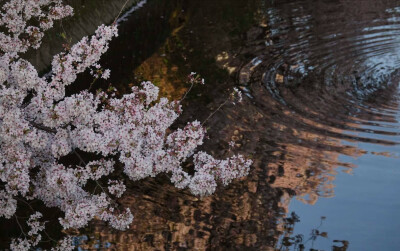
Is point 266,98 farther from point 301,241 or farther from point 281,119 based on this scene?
point 301,241

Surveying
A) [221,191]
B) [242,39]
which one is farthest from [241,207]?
[242,39]

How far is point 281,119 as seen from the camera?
8.87 meters

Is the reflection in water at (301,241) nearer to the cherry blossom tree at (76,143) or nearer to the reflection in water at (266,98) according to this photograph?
the reflection in water at (266,98)

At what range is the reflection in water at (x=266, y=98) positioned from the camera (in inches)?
261

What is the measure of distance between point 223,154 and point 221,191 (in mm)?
910

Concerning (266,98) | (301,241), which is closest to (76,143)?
(301,241)

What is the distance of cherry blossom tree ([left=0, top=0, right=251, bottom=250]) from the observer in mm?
6000

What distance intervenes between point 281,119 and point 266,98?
72 cm

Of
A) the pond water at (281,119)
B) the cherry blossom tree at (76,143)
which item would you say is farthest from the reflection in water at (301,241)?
the cherry blossom tree at (76,143)

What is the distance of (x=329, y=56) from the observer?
11266 mm

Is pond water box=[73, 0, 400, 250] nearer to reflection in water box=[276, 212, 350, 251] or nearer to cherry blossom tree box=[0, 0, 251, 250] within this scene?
reflection in water box=[276, 212, 350, 251]

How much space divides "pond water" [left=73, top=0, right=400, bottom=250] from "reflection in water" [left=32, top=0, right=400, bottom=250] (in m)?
0.02

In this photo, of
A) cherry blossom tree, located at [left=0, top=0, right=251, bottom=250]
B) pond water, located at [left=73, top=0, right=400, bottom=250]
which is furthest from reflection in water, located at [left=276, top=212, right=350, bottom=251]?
cherry blossom tree, located at [left=0, top=0, right=251, bottom=250]

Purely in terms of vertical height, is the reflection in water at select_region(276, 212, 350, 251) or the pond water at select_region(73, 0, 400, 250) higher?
the pond water at select_region(73, 0, 400, 250)
